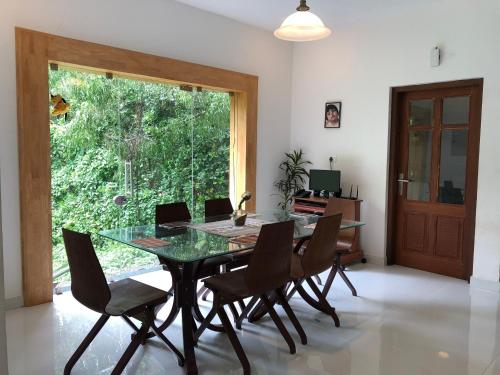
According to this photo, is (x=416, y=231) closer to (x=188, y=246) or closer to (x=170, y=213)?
(x=170, y=213)

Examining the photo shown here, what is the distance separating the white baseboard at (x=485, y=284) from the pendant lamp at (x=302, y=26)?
9.71 feet

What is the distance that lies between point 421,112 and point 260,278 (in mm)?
3183

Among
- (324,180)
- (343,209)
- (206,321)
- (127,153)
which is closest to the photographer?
(206,321)

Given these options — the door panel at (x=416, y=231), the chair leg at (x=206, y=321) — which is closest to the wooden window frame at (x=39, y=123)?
the chair leg at (x=206, y=321)

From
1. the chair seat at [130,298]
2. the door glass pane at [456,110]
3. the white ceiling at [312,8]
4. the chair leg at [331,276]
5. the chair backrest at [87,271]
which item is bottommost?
the chair leg at [331,276]

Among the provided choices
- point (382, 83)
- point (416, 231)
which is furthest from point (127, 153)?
point (416, 231)

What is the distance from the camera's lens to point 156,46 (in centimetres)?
430

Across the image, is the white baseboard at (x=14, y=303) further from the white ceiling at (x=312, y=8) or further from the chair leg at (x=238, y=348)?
the white ceiling at (x=312, y=8)

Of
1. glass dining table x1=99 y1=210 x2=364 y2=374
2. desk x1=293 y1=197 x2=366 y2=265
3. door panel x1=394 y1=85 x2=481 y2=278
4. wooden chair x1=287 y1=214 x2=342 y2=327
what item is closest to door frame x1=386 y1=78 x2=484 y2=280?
door panel x1=394 y1=85 x2=481 y2=278

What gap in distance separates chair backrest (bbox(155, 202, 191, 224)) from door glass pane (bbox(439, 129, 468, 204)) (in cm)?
286

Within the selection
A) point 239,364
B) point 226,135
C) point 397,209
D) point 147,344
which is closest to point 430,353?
point 239,364

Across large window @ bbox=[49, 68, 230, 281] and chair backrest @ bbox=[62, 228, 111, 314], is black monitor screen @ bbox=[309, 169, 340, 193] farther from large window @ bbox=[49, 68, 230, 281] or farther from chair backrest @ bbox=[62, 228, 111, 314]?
chair backrest @ bbox=[62, 228, 111, 314]

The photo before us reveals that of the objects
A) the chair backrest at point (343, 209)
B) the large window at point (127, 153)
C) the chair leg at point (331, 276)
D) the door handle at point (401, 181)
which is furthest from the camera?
the door handle at point (401, 181)

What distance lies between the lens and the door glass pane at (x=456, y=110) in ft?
14.6
